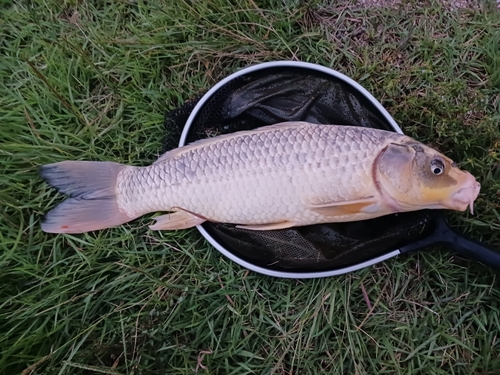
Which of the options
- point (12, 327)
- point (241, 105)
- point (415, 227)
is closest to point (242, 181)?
point (241, 105)

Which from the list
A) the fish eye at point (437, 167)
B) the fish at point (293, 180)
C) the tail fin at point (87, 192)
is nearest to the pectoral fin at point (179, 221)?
the fish at point (293, 180)

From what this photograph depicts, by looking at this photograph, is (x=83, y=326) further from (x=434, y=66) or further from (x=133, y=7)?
(x=434, y=66)

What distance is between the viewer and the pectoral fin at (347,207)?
171cm

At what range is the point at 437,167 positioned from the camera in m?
1.67

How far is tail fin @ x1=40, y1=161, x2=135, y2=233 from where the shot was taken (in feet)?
6.44

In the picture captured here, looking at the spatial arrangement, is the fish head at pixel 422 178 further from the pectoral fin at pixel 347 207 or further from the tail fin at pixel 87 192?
the tail fin at pixel 87 192

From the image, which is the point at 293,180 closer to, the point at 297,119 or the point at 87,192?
the point at 297,119

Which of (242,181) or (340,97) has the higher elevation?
(340,97)

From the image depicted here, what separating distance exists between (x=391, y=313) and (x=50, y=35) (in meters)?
1.97

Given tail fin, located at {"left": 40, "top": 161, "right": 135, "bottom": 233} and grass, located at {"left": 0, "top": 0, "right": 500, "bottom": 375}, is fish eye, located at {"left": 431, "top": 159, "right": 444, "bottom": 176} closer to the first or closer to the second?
grass, located at {"left": 0, "top": 0, "right": 500, "bottom": 375}

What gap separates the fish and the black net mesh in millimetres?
144

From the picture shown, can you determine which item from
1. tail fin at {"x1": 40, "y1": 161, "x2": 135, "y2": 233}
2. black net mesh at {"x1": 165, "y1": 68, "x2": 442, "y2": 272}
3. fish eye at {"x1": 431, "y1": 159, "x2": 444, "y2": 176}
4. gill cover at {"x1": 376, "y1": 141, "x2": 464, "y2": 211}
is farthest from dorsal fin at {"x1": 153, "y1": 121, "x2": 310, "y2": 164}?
fish eye at {"x1": 431, "y1": 159, "x2": 444, "y2": 176}

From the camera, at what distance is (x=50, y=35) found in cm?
229

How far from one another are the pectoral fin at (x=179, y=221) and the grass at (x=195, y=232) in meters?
0.17
